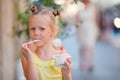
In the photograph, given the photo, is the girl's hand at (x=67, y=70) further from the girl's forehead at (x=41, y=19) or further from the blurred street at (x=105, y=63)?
the blurred street at (x=105, y=63)

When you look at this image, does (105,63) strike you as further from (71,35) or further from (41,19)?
(41,19)

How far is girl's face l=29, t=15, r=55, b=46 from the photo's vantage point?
4.46ft

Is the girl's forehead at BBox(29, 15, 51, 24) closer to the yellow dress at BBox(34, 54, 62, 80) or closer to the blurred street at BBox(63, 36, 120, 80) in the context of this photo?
the yellow dress at BBox(34, 54, 62, 80)

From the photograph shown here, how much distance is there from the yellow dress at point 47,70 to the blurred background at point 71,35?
28cm

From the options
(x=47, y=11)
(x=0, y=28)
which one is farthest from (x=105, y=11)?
(x=47, y=11)

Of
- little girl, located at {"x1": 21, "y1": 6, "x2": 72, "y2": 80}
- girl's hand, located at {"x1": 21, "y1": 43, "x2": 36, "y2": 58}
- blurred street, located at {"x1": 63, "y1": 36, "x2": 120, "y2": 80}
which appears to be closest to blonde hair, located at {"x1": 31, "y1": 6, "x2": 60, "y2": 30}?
little girl, located at {"x1": 21, "y1": 6, "x2": 72, "y2": 80}

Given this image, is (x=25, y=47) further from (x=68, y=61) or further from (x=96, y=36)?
(x=96, y=36)

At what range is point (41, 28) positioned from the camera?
1.37 m

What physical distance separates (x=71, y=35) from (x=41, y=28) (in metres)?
1.27

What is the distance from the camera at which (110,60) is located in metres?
4.30

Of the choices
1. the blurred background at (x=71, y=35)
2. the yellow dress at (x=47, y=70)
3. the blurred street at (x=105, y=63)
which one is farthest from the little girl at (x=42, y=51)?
the blurred street at (x=105, y=63)

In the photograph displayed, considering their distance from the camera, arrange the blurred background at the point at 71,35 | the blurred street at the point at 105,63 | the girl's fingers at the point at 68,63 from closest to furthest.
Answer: the girl's fingers at the point at 68,63 → the blurred background at the point at 71,35 → the blurred street at the point at 105,63

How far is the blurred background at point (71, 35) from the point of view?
194 cm

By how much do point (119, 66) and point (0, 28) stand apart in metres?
1.73
